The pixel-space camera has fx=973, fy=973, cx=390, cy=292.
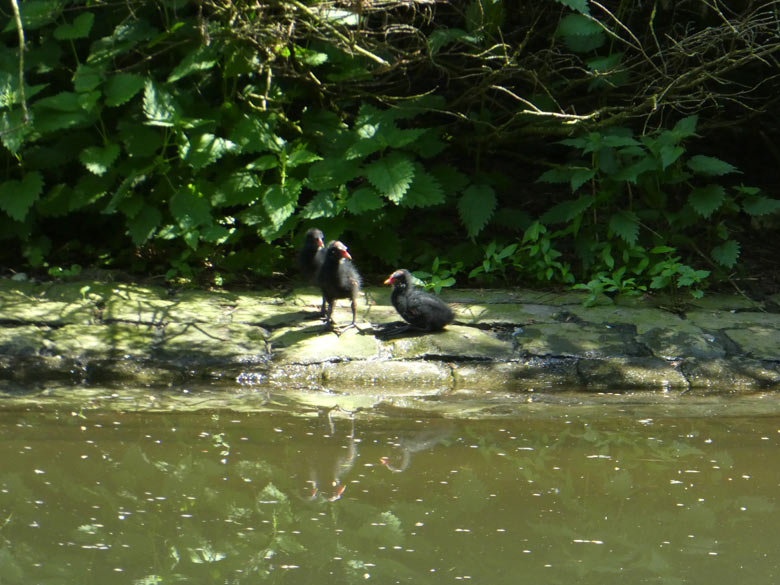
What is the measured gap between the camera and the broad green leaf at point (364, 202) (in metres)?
7.51

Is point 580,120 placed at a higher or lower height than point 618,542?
higher

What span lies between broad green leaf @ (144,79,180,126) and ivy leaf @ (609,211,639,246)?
3.52 meters

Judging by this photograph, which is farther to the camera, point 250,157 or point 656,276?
point 250,157

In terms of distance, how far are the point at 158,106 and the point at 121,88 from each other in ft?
1.07

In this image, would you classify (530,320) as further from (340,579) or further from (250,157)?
(340,579)

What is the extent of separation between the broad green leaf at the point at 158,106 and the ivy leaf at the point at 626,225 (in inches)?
139

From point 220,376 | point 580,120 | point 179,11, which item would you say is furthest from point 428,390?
point 179,11

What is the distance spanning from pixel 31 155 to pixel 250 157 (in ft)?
5.75

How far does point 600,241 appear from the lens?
8047 mm

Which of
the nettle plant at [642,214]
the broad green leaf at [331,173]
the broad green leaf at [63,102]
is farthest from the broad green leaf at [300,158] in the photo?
the nettle plant at [642,214]

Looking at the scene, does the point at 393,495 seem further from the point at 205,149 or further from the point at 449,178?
the point at 449,178

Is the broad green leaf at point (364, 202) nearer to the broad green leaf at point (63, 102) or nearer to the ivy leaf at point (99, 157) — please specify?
the ivy leaf at point (99, 157)

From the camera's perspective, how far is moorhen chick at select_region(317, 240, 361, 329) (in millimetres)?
6633

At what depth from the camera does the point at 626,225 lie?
7.68 m
